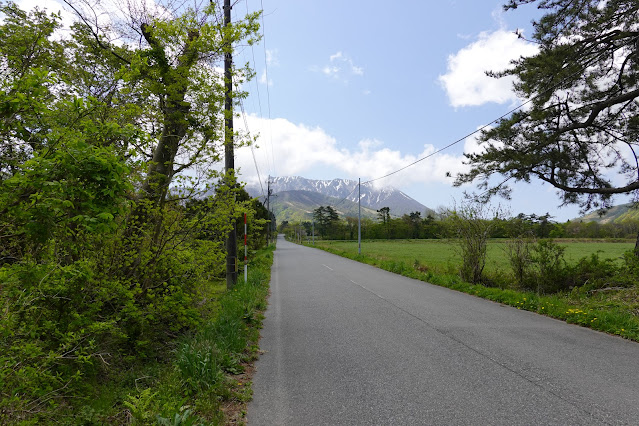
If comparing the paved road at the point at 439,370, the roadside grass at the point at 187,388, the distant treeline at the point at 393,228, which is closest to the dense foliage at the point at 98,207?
the roadside grass at the point at 187,388

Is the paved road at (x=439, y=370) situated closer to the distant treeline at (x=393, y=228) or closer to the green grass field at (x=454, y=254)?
the green grass field at (x=454, y=254)

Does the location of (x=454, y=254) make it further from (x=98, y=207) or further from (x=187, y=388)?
(x=98, y=207)

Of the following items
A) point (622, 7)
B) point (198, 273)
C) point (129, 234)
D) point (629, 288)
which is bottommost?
point (629, 288)

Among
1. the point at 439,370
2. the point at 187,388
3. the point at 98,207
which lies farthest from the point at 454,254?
the point at 98,207

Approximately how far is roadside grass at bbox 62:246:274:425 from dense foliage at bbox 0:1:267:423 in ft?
0.83

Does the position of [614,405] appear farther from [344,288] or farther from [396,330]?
[344,288]

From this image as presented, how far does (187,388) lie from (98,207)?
7.31ft

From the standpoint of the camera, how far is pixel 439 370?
4363mm

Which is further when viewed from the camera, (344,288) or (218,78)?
(344,288)

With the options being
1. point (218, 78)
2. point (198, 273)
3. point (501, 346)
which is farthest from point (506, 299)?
point (218, 78)

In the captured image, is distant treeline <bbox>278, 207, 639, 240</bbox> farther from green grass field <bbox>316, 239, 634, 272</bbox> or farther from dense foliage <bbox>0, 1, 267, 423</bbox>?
dense foliage <bbox>0, 1, 267, 423</bbox>

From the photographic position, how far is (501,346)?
529cm

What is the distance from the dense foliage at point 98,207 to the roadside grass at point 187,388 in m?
0.25

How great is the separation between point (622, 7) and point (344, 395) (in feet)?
37.3
